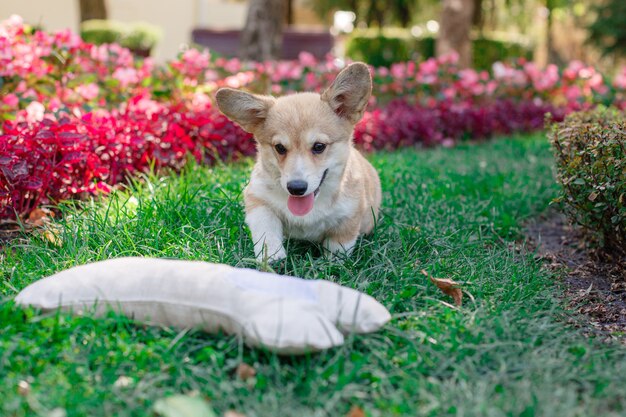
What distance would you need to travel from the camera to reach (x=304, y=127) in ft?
10.8

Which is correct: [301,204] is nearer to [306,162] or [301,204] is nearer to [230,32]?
[306,162]

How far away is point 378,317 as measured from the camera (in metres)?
2.52

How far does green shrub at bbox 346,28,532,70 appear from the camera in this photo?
59.8 ft

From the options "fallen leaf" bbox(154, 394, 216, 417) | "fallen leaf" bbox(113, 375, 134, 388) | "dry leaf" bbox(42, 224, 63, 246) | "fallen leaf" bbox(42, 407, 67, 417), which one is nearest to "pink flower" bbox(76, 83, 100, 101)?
"dry leaf" bbox(42, 224, 63, 246)

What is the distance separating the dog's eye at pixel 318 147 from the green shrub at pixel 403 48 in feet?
50.2

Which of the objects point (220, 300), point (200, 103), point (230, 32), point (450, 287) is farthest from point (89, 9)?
point (220, 300)

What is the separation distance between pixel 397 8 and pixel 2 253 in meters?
22.4

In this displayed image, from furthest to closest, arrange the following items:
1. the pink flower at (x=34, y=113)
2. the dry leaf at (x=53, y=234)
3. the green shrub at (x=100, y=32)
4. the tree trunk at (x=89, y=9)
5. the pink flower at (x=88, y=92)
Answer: the tree trunk at (x=89, y=9), the green shrub at (x=100, y=32), the pink flower at (x=88, y=92), the pink flower at (x=34, y=113), the dry leaf at (x=53, y=234)

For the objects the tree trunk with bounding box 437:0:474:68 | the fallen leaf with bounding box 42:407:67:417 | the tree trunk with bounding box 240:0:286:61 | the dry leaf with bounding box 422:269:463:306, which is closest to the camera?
the fallen leaf with bounding box 42:407:67:417

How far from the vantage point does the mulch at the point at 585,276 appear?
3031 millimetres

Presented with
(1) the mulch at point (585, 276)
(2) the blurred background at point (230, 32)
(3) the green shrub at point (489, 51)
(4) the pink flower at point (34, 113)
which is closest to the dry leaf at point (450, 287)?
(1) the mulch at point (585, 276)

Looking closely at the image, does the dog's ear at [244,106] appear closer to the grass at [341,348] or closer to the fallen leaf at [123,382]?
the grass at [341,348]

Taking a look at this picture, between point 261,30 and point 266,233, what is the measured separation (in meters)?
7.59

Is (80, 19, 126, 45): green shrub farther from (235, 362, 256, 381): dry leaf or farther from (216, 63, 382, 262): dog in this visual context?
(235, 362, 256, 381): dry leaf
